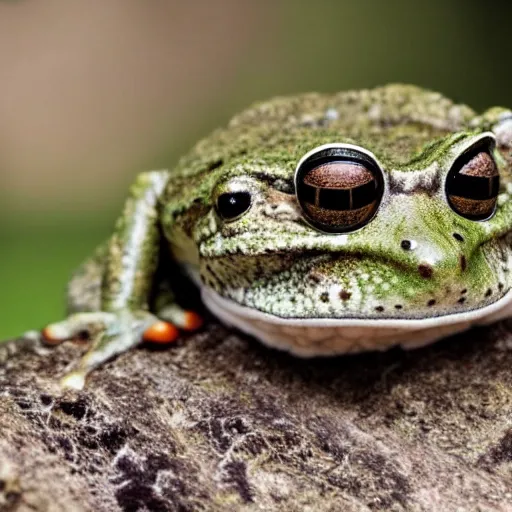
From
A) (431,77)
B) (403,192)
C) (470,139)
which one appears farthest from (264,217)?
(431,77)

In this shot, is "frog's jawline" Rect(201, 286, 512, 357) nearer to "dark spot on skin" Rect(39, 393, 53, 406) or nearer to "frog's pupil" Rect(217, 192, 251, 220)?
"frog's pupil" Rect(217, 192, 251, 220)

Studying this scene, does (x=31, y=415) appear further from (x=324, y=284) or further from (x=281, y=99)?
(x=281, y=99)

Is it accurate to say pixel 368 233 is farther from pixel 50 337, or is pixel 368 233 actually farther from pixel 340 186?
pixel 50 337

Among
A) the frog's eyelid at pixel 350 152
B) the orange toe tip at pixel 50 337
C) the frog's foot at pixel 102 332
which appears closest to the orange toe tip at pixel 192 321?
the frog's foot at pixel 102 332

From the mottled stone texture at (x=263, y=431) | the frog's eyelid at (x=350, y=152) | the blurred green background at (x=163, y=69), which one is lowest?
the mottled stone texture at (x=263, y=431)

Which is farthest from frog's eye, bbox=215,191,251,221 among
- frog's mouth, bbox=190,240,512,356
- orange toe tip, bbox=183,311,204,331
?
orange toe tip, bbox=183,311,204,331

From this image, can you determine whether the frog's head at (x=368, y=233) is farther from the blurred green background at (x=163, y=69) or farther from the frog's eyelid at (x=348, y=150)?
the blurred green background at (x=163, y=69)

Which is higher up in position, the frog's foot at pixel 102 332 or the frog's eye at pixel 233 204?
the frog's eye at pixel 233 204

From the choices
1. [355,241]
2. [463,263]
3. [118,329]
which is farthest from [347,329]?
[118,329]
